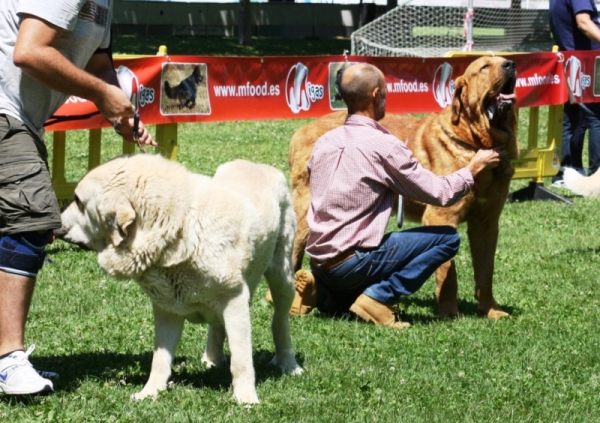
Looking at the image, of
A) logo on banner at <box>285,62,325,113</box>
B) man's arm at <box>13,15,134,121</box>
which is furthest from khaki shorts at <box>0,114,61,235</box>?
logo on banner at <box>285,62,325,113</box>

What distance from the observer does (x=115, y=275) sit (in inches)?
161

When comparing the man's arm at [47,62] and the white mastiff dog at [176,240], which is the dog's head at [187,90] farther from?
the man's arm at [47,62]

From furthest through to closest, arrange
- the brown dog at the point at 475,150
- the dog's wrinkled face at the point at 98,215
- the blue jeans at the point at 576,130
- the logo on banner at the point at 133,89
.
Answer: the blue jeans at the point at 576,130 < the logo on banner at the point at 133,89 < the brown dog at the point at 475,150 < the dog's wrinkled face at the point at 98,215

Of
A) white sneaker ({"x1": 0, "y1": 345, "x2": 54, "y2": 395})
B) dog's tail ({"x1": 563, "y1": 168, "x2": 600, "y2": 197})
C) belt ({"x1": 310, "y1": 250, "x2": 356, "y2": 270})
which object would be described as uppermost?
dog's tail ({"x1": 563, "y1": 168, "x2": 600, "y2": 197})

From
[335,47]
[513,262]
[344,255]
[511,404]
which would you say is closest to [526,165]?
[513,262]

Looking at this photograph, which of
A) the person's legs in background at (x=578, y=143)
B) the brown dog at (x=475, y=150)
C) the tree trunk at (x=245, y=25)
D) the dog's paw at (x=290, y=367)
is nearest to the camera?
the dog's paw at (x=290, y=367)

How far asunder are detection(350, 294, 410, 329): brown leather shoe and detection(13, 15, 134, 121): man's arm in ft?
7.99

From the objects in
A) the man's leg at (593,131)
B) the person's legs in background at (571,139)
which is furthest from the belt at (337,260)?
the person's legs in background at (571,139)

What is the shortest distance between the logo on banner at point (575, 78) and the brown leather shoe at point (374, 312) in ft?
20.5

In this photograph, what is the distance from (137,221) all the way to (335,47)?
31620mm

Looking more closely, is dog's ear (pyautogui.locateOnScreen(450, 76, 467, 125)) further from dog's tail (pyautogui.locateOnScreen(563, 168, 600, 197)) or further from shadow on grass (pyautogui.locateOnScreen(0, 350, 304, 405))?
shadow on grass (pyautogui.locateOnScreen(0, 350, 304, 405))

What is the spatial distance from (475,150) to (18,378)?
344 cm

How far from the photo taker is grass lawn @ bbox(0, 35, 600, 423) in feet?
13.6

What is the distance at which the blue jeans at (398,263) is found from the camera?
5.71m
